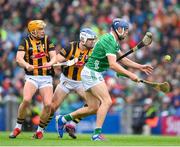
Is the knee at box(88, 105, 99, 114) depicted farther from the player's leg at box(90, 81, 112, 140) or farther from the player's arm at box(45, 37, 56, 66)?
the player's arm at box(45, 37, 56, 66)

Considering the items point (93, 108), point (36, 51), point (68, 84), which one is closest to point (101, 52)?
point (93, 108)

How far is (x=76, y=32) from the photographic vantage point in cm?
2962

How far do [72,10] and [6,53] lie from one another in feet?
9.62

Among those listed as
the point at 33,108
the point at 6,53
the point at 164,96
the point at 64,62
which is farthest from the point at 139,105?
the point at 64,62

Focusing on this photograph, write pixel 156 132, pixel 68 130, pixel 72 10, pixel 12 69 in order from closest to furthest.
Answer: pixel 68 130 → pixel 156 132 → pixel 12 69 → pixel 72 10

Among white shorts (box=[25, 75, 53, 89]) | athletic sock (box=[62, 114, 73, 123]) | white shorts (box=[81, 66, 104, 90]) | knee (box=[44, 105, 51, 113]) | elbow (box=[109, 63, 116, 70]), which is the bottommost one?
athletic sock (box=[62, 114, 73, 123])

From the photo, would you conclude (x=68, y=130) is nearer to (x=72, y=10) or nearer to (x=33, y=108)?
(x=33, y=108)

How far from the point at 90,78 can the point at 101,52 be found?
53 centimetres

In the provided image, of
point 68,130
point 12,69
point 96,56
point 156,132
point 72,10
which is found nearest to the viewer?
point 96,56

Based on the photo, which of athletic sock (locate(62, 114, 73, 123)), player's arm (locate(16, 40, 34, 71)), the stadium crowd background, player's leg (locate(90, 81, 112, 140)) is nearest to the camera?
player's leg (locate(90, 81, 112, 140))

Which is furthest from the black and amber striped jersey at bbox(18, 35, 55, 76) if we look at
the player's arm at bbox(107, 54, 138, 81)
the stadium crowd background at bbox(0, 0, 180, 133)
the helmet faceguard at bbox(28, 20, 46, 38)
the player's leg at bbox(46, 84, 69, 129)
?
the stadium crowd background at bbox(0, 0, 180, 133)

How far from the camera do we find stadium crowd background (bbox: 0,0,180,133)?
27.2 m

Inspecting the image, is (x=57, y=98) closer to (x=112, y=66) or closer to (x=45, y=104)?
(x=45, y=104)

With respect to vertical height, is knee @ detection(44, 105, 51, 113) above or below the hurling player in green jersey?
below
